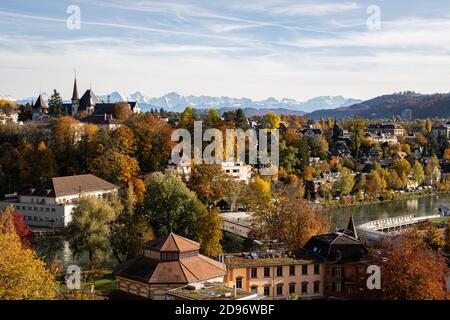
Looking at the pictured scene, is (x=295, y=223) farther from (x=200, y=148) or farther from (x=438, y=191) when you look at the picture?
(x=438, y=191)

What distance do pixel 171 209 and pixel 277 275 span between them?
1040 cm

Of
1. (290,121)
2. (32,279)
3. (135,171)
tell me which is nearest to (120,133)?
(135,171)

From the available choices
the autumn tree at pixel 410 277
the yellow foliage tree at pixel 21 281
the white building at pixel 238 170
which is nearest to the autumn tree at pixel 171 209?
the autumn tree at pixel 410 277

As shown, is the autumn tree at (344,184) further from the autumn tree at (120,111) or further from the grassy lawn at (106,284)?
the grassy lawn at (106,284)

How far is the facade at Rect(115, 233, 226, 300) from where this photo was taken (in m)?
18.8

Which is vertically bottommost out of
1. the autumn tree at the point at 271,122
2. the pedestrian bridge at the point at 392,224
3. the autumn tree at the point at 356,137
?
the pedestrian bridge at the point at 392,224

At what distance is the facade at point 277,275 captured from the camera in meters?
21.3

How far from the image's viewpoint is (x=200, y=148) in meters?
47.7

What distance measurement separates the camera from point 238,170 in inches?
1925

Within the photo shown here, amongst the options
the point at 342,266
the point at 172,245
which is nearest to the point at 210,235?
the point at 342,266

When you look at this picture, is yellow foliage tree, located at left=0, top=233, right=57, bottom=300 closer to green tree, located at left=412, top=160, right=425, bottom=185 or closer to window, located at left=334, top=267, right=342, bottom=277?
window, located at left=334, top=267, right=342, bottom=277

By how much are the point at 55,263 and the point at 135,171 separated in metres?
17.3

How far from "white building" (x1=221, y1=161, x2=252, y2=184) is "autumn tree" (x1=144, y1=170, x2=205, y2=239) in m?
16.0

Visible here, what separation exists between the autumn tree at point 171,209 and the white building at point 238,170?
16.0m
